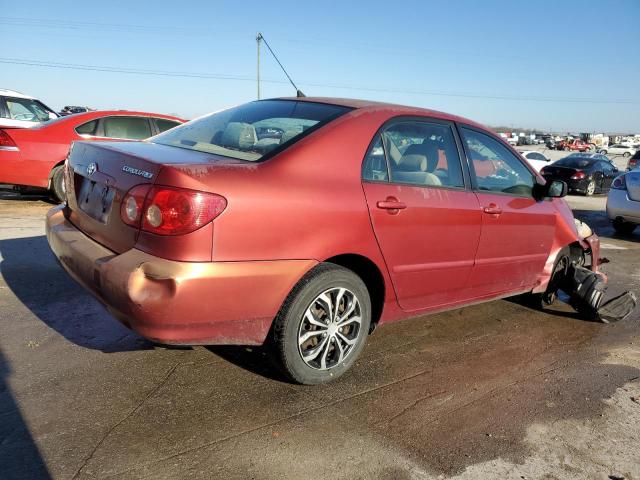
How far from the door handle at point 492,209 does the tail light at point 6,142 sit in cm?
663

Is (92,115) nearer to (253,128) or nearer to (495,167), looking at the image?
(253,128)

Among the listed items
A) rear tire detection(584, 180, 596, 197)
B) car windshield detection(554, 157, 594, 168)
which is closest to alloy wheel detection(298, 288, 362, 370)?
rear tire detection(584, 180, 596, 197)

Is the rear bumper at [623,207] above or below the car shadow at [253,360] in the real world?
above

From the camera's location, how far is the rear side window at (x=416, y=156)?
3.16 meters

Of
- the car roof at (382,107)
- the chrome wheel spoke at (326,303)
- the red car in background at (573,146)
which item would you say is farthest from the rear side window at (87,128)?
the red car in background at (573,146)

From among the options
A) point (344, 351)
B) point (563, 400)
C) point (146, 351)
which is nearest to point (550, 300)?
point (563, 400)

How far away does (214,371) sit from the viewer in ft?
10.4

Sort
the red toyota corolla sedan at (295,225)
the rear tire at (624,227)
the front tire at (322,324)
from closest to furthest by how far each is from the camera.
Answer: the red toyota corolla sedan at (295,225) < the front tire at (322,324) < the rear tire at (624,227)

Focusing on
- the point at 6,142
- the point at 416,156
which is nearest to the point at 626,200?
the point at 416,156

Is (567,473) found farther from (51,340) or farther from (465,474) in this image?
(51,340)

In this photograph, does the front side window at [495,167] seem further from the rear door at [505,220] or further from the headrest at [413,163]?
the headrest at [413,163]

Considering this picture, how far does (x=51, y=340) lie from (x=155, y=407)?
1.17 m

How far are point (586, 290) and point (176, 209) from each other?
3683 mm

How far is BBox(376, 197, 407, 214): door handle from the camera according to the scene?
3.04 m
